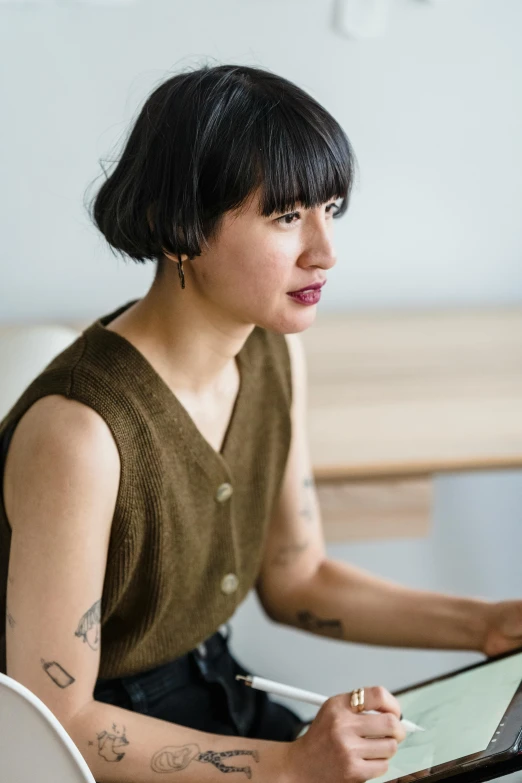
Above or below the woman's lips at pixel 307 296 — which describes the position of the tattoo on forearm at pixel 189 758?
below

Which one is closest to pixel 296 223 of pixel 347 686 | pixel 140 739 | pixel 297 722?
pixel 140 739

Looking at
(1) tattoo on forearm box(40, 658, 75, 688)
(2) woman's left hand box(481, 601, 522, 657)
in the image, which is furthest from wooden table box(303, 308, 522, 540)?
(1) tattoo on forearm box(40, 658, 75, 688)

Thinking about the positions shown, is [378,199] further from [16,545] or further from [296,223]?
[16,545]

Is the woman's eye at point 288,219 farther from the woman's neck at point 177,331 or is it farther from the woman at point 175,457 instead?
the woman's neck at point 177,331

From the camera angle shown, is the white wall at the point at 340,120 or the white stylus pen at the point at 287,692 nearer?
the white stylus pen at the point at 287,692

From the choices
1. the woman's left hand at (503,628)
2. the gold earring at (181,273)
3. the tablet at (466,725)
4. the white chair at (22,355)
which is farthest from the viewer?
the white chair at (22,355)

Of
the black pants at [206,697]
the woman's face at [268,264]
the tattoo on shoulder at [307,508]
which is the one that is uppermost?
the woman's face at [268,264]

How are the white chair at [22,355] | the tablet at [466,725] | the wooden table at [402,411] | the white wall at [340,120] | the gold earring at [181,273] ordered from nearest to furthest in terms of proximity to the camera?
the tablet at [466,725]
the gold earring at [181,273]
the white chair at [22,355]
the wooden table at [402,411]
the white wall at [340,120]

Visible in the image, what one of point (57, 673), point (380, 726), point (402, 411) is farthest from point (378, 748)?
point (402, 411)

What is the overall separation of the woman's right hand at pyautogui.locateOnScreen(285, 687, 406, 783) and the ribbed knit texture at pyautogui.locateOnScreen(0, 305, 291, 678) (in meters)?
0.22

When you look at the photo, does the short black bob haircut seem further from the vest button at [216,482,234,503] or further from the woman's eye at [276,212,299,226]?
the vest button at [216,482,234,503]

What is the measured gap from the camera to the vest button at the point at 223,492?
966mm

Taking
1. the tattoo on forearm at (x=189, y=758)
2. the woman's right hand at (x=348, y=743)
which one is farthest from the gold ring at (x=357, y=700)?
the tattoo on forearm at (x=189, y=758)

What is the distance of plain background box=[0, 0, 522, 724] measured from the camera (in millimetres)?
1544
